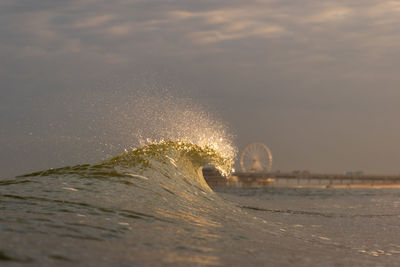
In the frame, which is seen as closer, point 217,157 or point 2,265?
point 2,265

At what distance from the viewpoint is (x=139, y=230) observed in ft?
21.6

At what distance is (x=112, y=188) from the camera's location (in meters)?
10.0

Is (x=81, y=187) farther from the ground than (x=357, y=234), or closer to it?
farther from the ground

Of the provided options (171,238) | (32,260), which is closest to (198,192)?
(171,238)

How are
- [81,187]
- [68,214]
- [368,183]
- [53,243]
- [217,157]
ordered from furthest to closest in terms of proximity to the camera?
[368,183] → [217,157] → [81,187] → [68,214] → [53,243]

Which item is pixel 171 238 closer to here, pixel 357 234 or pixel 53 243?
pixel 53 243

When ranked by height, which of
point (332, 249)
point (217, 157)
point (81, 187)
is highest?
point (217, 157)

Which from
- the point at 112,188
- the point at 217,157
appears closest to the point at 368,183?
the point at 217,157

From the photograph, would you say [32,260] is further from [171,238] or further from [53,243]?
[171,238]

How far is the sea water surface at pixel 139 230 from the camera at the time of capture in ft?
16.5

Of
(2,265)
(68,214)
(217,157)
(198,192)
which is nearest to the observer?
(2,265)

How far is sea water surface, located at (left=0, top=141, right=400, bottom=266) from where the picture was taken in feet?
16.5

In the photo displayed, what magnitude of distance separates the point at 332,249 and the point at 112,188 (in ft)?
16.3

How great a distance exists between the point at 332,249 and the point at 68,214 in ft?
14.5
